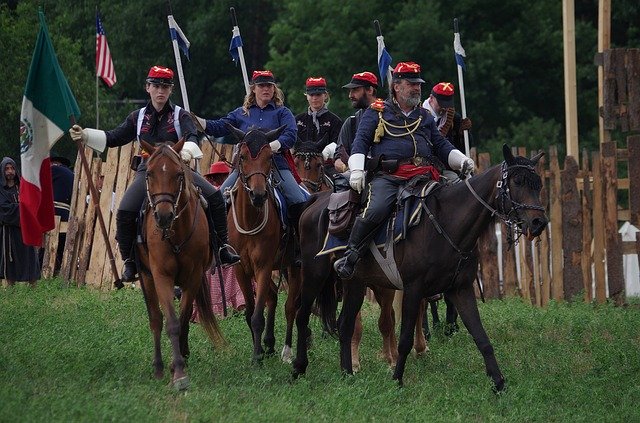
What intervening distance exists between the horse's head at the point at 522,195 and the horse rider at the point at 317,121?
201 inches

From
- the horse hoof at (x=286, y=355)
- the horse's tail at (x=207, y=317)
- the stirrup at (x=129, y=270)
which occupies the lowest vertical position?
the horse hoof at (x=286, y=355)

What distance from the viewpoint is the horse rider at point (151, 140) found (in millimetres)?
13484

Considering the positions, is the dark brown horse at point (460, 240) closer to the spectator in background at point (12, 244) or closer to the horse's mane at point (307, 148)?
the horse's mane at point (307, 148)

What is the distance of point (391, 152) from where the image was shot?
1352cm

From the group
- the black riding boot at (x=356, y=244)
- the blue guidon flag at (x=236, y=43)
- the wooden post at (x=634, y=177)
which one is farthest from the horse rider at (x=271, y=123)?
the wooden post at (x=634, y=177)

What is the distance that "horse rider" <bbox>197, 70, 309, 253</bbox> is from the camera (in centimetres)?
1545

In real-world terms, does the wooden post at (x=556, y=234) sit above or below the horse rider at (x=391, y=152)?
below

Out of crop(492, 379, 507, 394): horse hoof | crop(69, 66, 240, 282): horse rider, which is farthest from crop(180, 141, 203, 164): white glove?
crop(492, 379, 507, 394): horse hoof

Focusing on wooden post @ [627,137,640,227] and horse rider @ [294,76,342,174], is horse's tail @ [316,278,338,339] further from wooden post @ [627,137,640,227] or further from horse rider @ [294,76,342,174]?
wooden post @ [627,137,640,227]

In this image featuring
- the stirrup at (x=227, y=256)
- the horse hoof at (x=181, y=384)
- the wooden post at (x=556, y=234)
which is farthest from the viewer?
the wooden post at (x=556, y=234)

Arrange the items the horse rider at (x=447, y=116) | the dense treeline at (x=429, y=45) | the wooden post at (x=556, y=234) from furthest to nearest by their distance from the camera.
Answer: the dense treeline at (x=429, y=45)
the wooden post at (x=556, y=234)
the horse rider at (x=447, y=116)

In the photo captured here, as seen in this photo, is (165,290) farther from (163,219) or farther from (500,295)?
(500,295)

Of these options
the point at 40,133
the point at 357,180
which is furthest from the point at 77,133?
the point at 357,180

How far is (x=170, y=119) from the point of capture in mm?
14172
